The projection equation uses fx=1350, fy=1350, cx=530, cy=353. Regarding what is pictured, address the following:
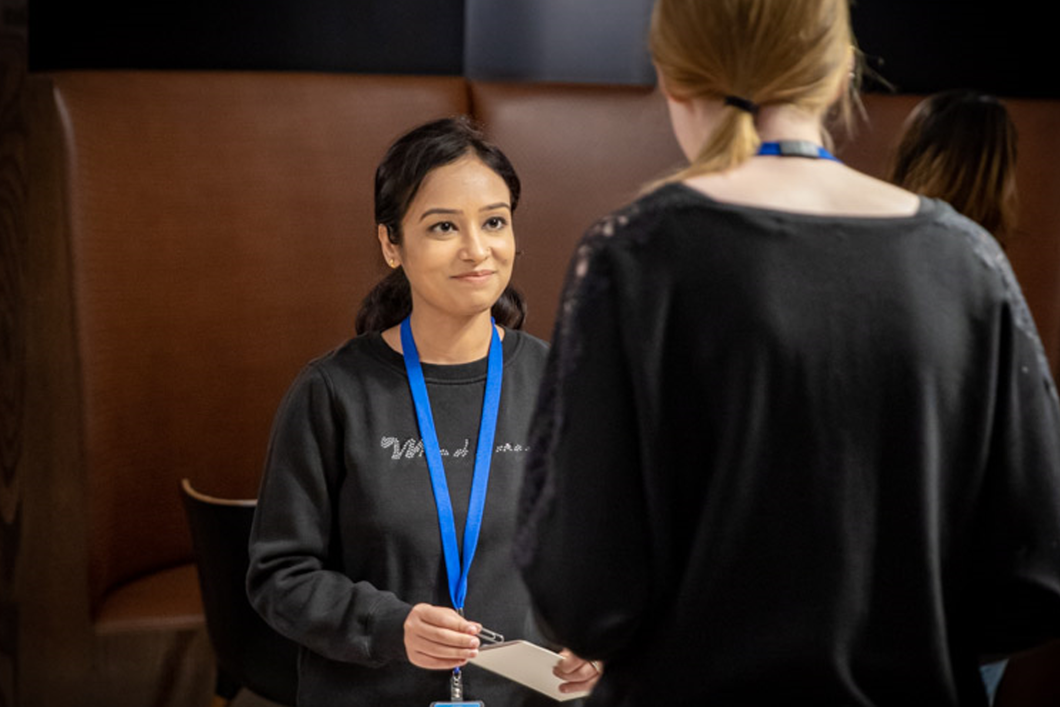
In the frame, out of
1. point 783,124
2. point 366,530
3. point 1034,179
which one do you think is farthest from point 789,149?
point 1034,179

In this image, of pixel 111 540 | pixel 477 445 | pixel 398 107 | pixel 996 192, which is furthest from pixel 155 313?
pixel 996 192

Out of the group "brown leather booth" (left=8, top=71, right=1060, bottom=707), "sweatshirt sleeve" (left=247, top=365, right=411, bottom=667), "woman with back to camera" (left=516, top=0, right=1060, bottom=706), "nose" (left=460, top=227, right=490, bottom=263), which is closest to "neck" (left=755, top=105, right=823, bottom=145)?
"woman with back to camera" (left=516, top=0, right=1060, bottom=706)

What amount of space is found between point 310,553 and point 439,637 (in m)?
0.26

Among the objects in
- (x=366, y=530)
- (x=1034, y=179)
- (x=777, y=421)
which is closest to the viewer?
(x=777, y=421)

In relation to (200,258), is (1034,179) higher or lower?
higher

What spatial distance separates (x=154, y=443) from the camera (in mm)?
3457

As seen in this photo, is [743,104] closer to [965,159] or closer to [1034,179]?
[965,159]

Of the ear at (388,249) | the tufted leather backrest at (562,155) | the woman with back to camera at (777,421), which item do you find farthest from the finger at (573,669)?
the tufted leather backrest at (562,155)

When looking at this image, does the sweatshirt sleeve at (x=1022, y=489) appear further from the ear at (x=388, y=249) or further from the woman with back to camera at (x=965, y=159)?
the woman with back to camera at (x=965, y=159)

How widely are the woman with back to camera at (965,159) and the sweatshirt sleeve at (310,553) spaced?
55.3 inches

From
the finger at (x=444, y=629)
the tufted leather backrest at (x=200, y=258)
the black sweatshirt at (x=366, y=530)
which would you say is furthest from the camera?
the tufted leather backrest at (x=200, y=258)

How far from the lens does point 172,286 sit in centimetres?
343

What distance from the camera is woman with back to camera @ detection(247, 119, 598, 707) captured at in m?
1.79

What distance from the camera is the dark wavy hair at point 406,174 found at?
1.94 m
